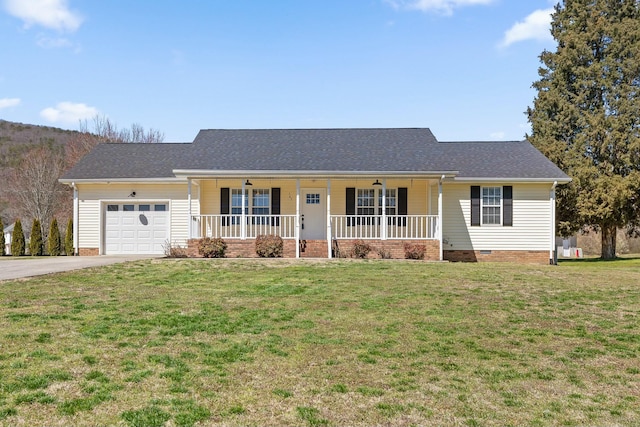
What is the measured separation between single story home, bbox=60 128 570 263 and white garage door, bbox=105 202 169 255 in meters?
0.04

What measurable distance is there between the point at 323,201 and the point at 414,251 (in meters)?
4.13

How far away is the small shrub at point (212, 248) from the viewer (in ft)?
54.9

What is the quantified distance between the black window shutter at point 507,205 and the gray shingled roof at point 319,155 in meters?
0.53

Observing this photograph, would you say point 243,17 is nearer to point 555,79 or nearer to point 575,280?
point 575,280

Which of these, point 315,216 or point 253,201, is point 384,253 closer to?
point 315,216

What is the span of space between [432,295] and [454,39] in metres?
10.5

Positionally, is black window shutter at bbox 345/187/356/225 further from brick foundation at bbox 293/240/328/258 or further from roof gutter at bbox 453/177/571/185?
roof gutter at bbox 453/177/571/185

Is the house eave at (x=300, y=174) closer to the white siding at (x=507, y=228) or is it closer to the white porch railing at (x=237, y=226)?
the white porch railing at (x=237, y=226)

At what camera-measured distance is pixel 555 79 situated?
81.0 ft

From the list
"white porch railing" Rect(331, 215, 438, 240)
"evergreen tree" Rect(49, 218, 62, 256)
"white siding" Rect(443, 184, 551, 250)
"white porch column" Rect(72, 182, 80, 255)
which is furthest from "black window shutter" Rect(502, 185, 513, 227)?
"evergreen tree" Rect(49, 218, 62, 256)

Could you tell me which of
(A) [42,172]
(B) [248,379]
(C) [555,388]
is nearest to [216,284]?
(B) [248,379]

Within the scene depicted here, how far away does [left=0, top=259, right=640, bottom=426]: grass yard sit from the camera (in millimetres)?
3770

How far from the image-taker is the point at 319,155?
18766 millimetres

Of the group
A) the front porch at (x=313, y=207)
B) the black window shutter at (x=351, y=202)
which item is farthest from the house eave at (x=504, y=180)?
the black window shutter at (x=351, y=202)
